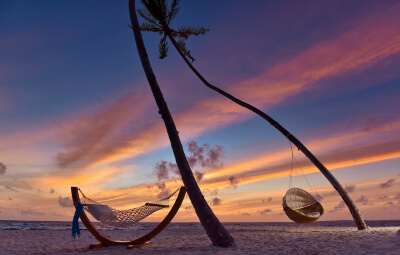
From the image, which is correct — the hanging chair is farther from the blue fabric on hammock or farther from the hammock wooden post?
the blue fabric on hammock

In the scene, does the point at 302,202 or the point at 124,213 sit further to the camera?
the point at 302,202

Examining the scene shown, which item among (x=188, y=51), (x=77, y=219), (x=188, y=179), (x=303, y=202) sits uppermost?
(x=188, y=51)

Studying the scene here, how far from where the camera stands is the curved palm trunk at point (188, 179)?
7395 millimetres

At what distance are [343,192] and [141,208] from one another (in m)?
6.40

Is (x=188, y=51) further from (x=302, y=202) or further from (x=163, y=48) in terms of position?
(x=302, y=202)

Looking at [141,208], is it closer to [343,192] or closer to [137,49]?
[137,49]

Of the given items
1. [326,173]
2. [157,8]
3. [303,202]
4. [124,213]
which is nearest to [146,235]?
[124,213]

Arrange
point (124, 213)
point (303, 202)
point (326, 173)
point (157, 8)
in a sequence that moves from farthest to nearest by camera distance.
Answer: point (303, 202), point (157, 8), point (326, 173), point (124, 213)

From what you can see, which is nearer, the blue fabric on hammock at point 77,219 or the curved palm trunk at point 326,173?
the blue fabric on hammock at point 77,219

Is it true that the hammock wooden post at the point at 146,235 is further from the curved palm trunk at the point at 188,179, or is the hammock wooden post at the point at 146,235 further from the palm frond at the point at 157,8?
the palm frond at the point at 157,8

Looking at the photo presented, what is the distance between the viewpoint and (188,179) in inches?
300

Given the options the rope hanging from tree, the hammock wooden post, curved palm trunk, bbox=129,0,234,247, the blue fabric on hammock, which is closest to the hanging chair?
the rope hanging from tree

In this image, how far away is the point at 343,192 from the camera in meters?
10.3

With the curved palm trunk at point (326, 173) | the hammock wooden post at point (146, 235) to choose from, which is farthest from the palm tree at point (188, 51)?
the hammock wooden post at point (146, 235)
